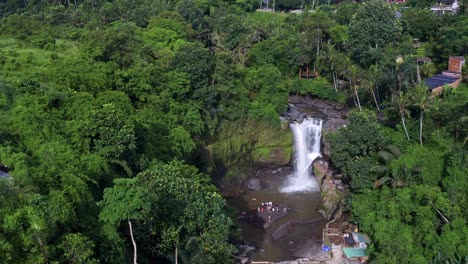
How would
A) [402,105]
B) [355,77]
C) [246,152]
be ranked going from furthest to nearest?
1. [355,77]
2. [246,152]
3. [402,105]

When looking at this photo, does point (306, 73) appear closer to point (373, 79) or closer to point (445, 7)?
point (373, 79)

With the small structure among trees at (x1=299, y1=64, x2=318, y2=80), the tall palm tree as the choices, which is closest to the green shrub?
the small structure among trees at (x1=299, y1=64, x2=318, y2=80)

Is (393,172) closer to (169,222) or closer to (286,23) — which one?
(169,222)

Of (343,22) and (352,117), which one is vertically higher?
(343,22)

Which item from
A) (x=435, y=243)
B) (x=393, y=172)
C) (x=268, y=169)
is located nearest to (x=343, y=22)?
(x=268, y=169)

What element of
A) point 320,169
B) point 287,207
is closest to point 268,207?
point 287,207

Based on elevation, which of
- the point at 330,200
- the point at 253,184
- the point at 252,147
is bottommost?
the point at 253,184

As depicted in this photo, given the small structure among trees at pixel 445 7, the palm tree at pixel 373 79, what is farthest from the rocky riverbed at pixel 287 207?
the small structure among trees at pixel 445 7

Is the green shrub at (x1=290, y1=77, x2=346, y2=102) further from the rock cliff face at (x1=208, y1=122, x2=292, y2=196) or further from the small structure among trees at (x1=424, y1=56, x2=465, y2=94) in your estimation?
the rock cliff face at (x1=208, y1=122, x2=292, y2=196)
